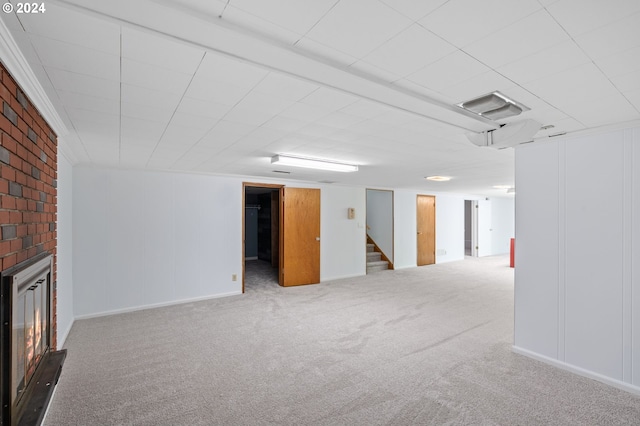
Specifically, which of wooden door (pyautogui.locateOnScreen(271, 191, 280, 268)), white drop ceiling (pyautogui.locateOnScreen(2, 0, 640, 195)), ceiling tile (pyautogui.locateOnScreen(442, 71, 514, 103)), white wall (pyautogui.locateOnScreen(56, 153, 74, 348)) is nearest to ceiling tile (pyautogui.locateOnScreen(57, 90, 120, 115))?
white drop ceiling (pyautogui.locateOnScreen(2, 0, 640, 195))

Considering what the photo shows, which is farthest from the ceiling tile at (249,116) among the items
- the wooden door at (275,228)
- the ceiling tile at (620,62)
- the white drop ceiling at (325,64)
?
the wooden door at (275,228)

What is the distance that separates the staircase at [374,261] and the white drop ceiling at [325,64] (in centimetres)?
527

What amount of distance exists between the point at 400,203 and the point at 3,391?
768cm

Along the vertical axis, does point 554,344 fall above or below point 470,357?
above

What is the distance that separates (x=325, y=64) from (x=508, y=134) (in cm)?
179

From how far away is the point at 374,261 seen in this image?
8.07 m

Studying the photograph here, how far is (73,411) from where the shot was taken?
2250 mm

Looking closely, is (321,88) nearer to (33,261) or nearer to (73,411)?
(33,261)

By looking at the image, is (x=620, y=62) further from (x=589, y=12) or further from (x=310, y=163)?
(x=310, y=163)

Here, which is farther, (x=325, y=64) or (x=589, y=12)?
(x=325, y=64)

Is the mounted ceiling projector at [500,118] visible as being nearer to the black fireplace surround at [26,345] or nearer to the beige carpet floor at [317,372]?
the beige carpet floor at [317,372]

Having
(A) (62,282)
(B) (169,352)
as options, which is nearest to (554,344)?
(B) (169,352)

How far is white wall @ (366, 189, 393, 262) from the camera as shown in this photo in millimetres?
8023

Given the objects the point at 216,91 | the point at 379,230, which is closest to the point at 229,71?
the point at 216,91
